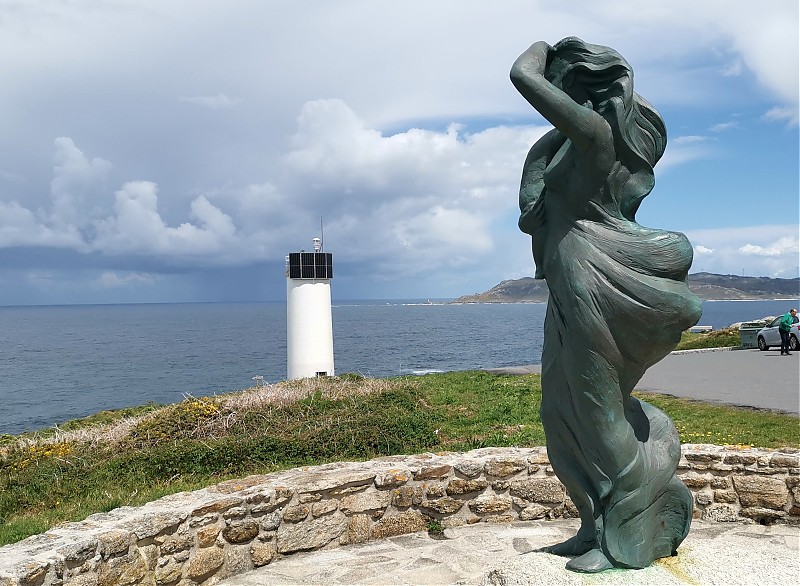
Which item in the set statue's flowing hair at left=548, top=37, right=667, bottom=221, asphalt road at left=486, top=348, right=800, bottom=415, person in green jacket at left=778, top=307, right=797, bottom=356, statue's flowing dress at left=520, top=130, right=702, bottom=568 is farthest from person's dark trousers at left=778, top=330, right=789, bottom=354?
A: statue's flowing hair at left=548, top=37, right=667, bottom=221

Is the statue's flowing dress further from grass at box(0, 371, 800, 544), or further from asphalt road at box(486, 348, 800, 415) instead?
asphalt road at box(486, 348, 800, 415)

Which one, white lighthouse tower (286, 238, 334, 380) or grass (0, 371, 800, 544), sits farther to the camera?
white lighthouse tower (286, 238, 334, 380)

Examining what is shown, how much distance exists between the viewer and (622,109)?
3891 mm

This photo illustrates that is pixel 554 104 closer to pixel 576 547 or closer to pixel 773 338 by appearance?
pixel 576 547

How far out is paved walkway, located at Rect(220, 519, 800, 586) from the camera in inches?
149

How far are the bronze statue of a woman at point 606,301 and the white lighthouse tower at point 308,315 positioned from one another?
64.3ft

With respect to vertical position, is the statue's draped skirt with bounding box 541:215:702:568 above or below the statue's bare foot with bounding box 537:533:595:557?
above

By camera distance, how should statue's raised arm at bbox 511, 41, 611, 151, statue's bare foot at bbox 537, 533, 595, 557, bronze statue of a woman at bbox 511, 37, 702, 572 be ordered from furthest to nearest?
statue's bare foot at bbox 537, 533, 595, 557 → bronze statue of a woman at bbox 511, 37, 702, 572 → statue's raised arm at bbox 511, 41, 611, 151

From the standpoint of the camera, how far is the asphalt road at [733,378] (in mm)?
13438

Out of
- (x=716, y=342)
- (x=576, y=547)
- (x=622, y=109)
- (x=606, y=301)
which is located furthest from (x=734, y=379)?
(x=622, y=109)

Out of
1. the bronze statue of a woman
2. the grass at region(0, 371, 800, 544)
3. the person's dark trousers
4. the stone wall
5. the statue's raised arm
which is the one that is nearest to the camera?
the statue's raised arm

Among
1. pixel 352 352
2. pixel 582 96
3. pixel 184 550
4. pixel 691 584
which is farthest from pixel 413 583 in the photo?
pixel 352 352

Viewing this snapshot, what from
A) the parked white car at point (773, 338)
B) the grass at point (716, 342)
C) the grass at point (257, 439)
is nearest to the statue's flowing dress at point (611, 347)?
the grass at point (257, 439)

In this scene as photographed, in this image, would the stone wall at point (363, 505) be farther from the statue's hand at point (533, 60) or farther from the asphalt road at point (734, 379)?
the asphalt road at point (734, 379)
